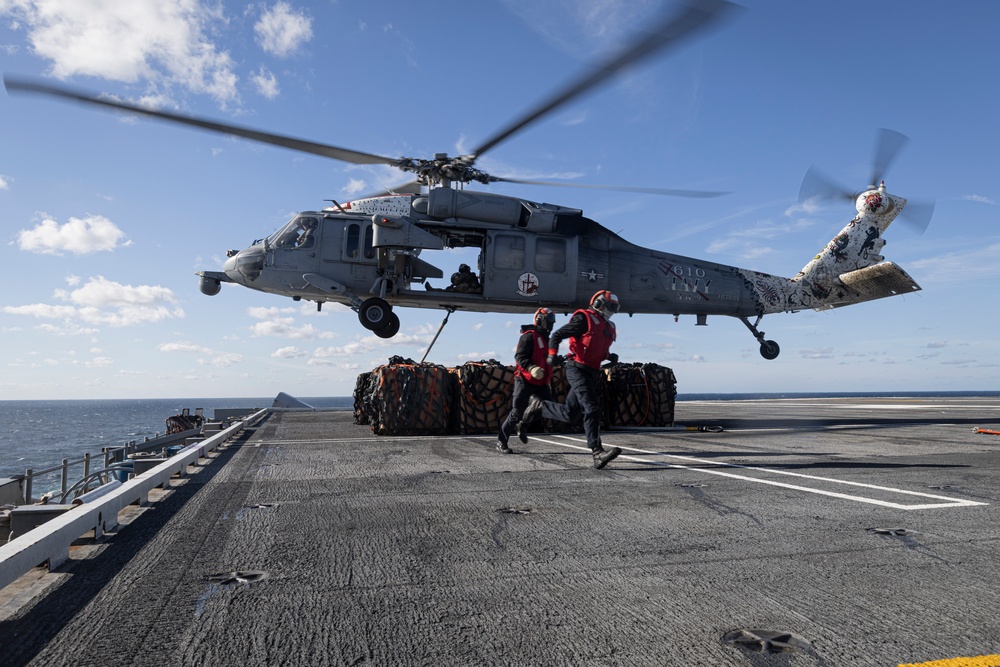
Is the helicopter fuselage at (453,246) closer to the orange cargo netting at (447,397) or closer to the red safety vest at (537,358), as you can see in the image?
the orange cargo netting at (447,397)

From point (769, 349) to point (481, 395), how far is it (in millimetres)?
9382

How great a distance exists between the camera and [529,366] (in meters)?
8.21

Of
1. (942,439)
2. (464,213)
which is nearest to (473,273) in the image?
(464,213)

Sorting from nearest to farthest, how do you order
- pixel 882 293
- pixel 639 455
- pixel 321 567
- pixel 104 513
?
1. pixel 321 567
2. pixel 104 513
3. pixel 639 455
4. pixel 882 293

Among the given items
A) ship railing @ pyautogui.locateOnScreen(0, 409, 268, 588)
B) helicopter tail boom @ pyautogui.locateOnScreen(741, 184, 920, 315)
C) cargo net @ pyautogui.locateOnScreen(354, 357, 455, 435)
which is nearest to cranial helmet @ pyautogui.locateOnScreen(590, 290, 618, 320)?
cargo net @ pyautogui.locateOnScreen(354, 357, 455, 435)

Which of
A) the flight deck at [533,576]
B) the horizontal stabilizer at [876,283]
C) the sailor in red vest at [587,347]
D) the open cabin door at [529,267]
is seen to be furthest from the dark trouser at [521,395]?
the horizontal stabilizer at [876,283]

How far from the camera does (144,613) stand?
2330mm

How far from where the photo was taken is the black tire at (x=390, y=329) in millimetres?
14508

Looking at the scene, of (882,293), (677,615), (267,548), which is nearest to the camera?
Result: (677,615)

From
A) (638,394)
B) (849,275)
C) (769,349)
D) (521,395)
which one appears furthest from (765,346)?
(521,395)

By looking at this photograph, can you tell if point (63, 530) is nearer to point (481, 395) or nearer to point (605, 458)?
point (605, 458)

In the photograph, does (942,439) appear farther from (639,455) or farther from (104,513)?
(104,513)

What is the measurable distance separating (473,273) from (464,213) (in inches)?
56.7

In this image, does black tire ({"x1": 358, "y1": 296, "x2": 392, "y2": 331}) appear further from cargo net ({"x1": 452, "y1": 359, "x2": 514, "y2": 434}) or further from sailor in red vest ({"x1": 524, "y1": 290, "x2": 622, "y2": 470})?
sailor in red vest ({"x1": 524, "y1": 290, "x2": 622, "y2": 470})
